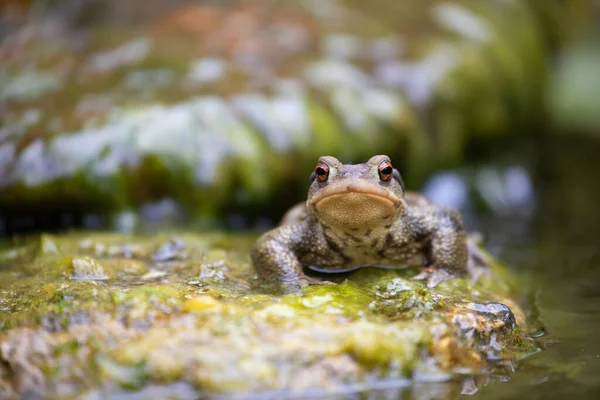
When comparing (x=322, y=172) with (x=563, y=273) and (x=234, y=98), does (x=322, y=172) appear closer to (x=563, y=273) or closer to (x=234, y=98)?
(x=563, y=273)

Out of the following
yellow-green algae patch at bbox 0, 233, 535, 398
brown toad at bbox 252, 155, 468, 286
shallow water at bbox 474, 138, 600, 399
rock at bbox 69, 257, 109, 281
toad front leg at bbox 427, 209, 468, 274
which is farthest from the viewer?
toad front leg at bbox 427, 209, 468, 274

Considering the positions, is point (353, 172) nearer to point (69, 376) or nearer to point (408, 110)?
point (69, 376)

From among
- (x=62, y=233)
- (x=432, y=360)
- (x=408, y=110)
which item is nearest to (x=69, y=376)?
(x=432, y=360)

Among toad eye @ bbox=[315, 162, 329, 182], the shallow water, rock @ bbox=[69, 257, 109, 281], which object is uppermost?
toad eye @ bbox=[315, 162, 329, 182]

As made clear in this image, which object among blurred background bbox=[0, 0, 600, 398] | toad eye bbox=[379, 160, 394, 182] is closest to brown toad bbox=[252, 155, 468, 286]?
toad eye bbox=[379, 160, 394, 182]

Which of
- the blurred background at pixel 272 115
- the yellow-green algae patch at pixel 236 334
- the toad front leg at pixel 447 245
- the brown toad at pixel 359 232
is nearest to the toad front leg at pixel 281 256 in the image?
the brown toad at pixel 359 232

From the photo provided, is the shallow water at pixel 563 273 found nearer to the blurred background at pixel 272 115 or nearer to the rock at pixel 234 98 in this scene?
the blurred background at pixel 272 115

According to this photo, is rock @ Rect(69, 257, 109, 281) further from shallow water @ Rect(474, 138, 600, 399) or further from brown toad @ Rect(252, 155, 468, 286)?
shallow water @ Rect(474, 138, 600, 399)

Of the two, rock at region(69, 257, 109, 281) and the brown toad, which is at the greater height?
the brown toad
